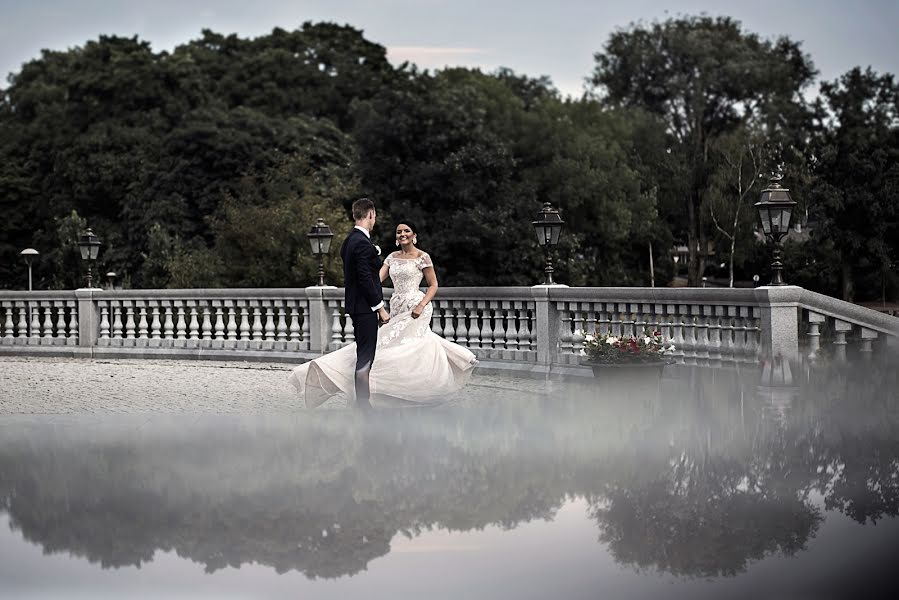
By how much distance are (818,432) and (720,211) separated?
55.6 metres

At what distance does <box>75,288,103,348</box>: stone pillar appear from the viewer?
23.4m

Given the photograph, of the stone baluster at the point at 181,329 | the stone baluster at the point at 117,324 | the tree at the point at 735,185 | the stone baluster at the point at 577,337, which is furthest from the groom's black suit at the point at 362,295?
the tree at the point at 735,185

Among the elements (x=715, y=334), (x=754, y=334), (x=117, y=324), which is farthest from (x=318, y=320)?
(x=754, y=334)

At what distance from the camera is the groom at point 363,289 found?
40.9 ft

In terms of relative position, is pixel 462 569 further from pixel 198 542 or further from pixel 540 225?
pixel 540 225

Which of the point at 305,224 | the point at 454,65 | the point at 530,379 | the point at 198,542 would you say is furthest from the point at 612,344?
the point at 454,65

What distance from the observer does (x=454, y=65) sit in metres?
59.2

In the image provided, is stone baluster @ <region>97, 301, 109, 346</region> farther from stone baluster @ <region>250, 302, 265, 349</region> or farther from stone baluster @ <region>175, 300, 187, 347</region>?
stone baluster @ <region>250, 302, 265, 349</region>

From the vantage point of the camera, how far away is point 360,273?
12.5 metres

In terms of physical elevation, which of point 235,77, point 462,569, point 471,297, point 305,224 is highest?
point 235,77

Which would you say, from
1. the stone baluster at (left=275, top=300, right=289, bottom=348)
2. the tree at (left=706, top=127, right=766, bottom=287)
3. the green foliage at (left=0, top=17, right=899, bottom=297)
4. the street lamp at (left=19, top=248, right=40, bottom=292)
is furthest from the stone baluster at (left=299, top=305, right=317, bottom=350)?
the tree at (left=706, top=127, right=766, bottom=287)

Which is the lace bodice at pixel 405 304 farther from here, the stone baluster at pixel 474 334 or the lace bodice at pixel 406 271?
the stone baluster at pixel 474 334

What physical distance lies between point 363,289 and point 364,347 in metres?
0.64

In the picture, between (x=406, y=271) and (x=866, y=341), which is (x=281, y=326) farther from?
(x=866, y=341)
